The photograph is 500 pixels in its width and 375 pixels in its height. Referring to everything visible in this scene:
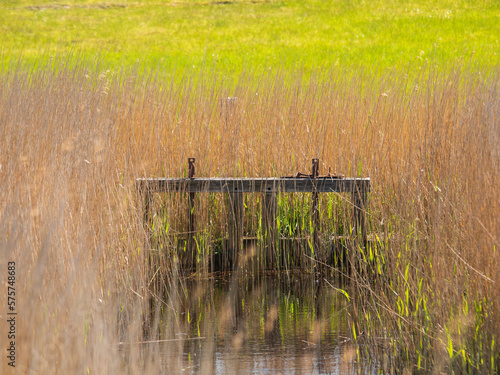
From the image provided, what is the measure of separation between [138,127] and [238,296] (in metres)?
1.47

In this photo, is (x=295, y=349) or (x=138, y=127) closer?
(x=295, y=349)

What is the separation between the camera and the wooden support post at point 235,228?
165 inches

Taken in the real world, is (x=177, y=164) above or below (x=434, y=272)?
above

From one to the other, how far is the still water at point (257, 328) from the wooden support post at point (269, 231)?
0.14 m

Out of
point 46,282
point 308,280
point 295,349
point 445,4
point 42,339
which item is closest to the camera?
point 42,339

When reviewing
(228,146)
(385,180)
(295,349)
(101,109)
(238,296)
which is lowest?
(295,349)

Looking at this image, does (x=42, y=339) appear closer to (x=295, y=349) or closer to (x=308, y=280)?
(x=295, y=349)

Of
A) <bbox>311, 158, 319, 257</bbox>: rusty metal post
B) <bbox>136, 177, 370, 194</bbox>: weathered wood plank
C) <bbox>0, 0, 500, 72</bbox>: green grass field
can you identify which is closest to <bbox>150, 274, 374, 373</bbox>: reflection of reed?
<bbox>311, 158, 319, 257</bbox>: rusty metal post

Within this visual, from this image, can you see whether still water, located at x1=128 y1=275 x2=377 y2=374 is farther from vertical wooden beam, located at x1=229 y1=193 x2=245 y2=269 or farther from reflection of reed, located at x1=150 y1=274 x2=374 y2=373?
vertical wooden beam, located at x1=229 y1=193 x2=245 y2=269

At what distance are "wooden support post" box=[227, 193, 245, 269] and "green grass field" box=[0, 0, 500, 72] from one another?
28.8 ft

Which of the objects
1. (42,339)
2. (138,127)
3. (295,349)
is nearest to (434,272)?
(295,349)

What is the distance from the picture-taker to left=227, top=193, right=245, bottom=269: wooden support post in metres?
4.20

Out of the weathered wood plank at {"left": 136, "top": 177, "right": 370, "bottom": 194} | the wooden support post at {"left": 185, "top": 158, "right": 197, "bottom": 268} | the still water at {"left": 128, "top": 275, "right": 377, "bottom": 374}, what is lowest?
the still water at {"left": 128, "top": 275, "right": 377, "bottom": 374}

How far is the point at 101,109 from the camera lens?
14.9ft
